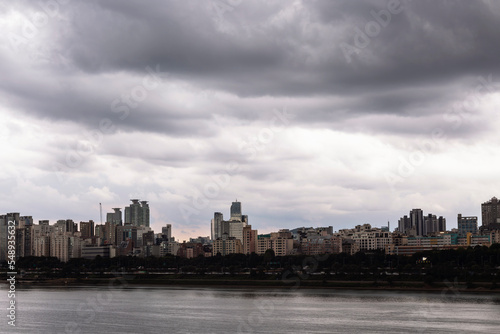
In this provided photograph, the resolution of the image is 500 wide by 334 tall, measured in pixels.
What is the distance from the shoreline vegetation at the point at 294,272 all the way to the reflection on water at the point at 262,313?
7.05 meters

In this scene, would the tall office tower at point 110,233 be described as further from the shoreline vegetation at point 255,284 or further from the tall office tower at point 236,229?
the shoreline vegetation at point 255,284

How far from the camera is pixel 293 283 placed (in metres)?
77.4

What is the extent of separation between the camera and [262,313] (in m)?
47.7

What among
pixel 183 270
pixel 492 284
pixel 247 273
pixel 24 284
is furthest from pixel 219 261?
pixel 492 284

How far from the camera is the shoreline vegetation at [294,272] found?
232 ft

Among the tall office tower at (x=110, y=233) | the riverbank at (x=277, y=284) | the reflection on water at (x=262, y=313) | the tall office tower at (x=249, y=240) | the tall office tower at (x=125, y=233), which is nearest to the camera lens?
the reflection on water at (x=262, y=313)

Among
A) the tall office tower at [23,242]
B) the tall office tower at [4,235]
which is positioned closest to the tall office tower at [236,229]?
the tall office tower at [23,242]

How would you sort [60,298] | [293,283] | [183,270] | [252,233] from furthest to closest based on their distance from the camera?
[252,233]
[183,270]
[293,283]
[60,298]

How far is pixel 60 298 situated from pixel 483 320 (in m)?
38.8

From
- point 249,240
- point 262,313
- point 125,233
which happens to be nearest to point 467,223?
point 249,240

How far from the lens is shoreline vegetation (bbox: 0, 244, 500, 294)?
232ft

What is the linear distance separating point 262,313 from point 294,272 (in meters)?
37.8

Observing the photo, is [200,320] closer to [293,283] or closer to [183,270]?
[293,283]

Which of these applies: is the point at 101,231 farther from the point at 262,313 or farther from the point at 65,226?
the point at 262,313
